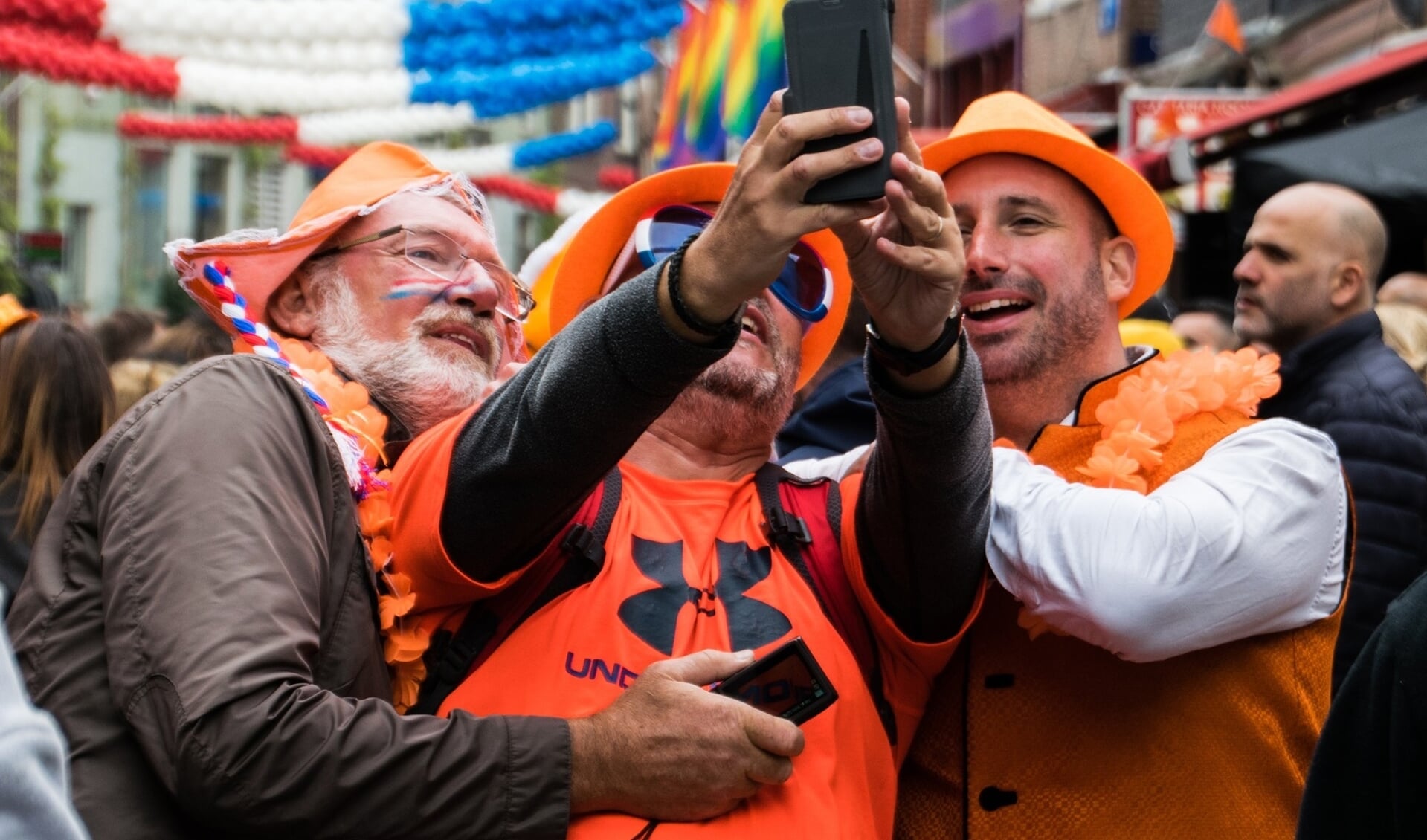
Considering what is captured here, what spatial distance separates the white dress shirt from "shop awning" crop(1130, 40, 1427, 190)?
6622mm

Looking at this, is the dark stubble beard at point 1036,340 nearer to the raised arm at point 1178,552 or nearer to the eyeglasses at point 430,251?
the raised arm at point 1178,552

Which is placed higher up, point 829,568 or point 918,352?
point 918,352

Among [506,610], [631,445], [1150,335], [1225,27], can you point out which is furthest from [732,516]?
[1225,27]

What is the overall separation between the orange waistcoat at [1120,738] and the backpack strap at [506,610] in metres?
0.75

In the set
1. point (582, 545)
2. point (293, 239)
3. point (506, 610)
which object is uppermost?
point (293, 239)

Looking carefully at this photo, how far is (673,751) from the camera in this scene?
93.6 inches

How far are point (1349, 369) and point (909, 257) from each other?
9.46ft

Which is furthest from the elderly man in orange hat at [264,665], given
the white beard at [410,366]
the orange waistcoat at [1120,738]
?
the orange waistcoat at [1120,738]

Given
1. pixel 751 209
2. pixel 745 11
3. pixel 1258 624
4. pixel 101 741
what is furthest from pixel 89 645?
pixel 745 11

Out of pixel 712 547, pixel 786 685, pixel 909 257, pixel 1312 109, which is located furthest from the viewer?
pixel 1312 109

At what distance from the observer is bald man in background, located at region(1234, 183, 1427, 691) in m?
4.19

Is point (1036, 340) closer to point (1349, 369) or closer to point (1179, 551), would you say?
point (1179, 551)

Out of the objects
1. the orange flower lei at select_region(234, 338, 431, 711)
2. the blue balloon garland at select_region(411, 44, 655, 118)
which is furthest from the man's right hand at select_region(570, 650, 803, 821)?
the blue balloon garland at select_region(411, 44, 655, 118)

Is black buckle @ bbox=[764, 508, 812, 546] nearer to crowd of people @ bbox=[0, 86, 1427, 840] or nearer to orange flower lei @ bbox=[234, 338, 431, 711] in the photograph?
crowd of people @ bbox=[0, 86, 1427, 840]
